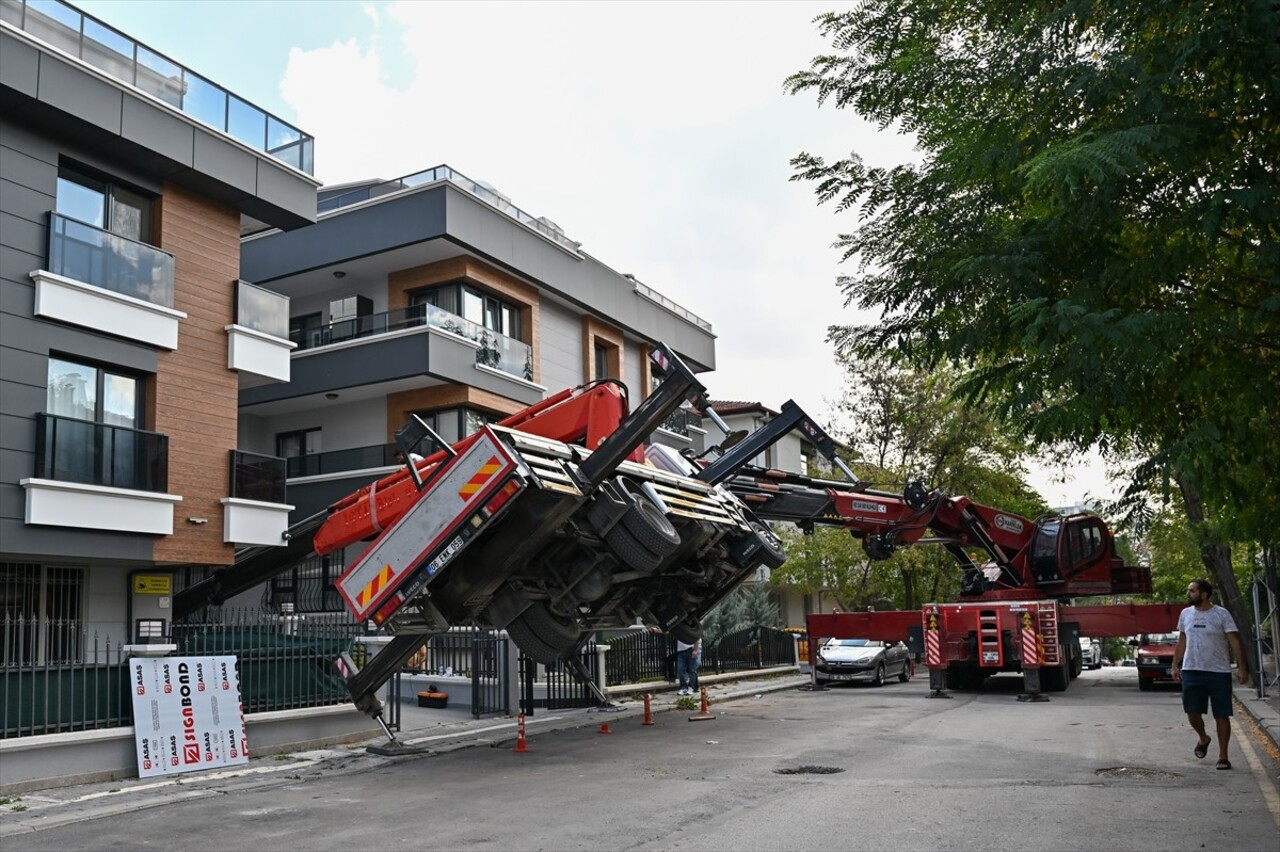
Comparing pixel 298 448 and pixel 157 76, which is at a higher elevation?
pixel 157 76

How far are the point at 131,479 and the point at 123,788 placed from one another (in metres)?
6.68

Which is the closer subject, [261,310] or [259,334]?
[259,334]

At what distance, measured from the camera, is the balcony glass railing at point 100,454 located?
16.0 m

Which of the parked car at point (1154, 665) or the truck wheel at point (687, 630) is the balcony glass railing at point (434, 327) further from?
the parked car at point (1154, 665)

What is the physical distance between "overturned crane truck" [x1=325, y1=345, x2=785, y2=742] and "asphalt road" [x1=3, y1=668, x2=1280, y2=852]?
1.73 meters

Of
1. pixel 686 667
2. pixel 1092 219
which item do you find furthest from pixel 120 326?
pixel 1092 219

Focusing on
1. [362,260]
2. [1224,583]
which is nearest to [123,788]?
[362,260]

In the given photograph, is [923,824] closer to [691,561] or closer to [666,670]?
[691,561]

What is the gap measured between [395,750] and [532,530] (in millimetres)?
4452

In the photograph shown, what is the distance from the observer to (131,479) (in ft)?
56.4

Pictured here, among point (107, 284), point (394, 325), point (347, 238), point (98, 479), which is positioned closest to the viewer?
point (98, 479)

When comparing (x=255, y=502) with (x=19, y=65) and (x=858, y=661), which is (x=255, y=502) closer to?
(x=19, y=65)

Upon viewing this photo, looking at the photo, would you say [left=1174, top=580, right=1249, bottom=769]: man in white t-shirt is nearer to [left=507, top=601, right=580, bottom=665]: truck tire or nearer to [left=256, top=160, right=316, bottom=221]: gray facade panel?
[left=507, top=601, right=580, bottom=665]: truck tire

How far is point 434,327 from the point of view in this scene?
2456 centimetres
